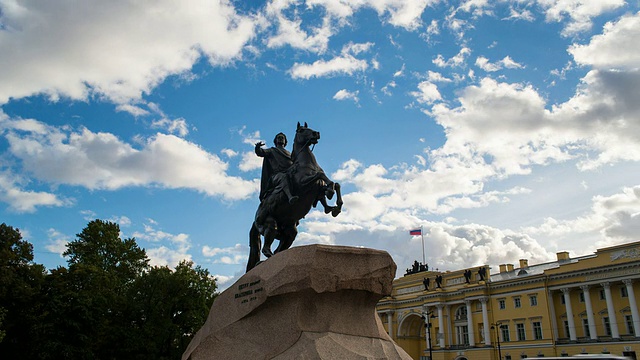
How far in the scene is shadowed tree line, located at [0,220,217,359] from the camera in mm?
32156

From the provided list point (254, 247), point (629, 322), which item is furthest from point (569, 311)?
Answer: point (254, 247)

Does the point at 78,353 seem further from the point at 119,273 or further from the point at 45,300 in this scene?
the point at 119,273

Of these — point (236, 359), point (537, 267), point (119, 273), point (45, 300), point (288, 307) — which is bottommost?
point (236, 359)

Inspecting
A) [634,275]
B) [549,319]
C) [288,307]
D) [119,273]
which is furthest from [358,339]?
[549,319]

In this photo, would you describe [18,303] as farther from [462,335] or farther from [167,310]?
[462,335]

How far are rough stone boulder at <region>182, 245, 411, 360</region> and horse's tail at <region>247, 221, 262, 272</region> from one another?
111 inches

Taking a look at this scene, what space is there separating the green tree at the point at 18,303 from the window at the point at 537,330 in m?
48.0

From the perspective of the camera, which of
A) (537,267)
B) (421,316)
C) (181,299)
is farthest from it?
(421,316)

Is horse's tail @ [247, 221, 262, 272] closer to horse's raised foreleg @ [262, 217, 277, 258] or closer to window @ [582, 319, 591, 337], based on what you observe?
horse's raised foreleg @ [262, 217, 277, 258]

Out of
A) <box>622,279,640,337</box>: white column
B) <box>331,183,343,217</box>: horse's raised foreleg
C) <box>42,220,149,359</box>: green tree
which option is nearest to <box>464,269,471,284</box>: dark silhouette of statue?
<box>622,279,640,337</box>: white column

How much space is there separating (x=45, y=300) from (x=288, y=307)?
29.9m

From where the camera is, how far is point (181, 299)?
39.7m

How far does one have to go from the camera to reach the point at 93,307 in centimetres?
3481

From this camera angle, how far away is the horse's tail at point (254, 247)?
12.1 meters
